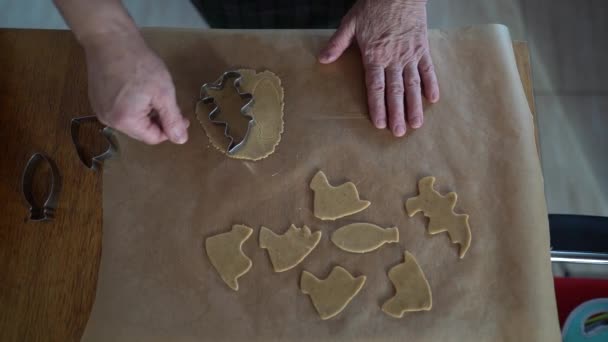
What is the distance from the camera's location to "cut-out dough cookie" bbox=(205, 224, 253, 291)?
0.78 metres

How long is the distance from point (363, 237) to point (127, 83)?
0.46 m

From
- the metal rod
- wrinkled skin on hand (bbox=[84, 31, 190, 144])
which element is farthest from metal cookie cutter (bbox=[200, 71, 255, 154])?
the metal rod

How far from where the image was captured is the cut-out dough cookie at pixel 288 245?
0.79 metres

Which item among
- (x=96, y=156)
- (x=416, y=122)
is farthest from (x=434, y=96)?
(x=96, y=156)

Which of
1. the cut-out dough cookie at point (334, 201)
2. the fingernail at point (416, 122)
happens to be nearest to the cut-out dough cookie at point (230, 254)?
the cut-out dough cookie at point (334, 201)

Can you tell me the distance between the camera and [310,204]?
828 millimetres

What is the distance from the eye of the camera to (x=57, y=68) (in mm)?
908

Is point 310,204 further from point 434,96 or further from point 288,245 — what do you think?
point 434,96

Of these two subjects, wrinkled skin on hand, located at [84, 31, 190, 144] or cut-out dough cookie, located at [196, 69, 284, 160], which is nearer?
wrinkled skin on hand, located at [84, 31, 190, 144]

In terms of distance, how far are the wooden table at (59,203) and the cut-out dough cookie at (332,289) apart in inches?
14.2

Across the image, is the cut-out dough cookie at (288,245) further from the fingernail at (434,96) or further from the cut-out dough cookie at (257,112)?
the fingernail at (434,96)

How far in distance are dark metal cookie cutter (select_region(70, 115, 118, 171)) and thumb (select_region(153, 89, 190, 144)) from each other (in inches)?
5.3

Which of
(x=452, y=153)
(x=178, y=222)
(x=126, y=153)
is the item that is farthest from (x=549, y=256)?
(x=126, y=153)

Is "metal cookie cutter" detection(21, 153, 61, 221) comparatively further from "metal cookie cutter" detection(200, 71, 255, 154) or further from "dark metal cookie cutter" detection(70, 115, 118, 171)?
"metal cookie cutter" detection(200, 71, 255, 154)
